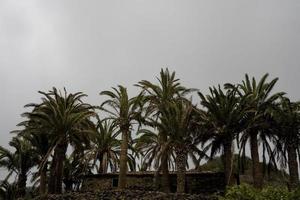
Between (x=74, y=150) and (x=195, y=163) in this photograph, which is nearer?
(x=195, y=163)

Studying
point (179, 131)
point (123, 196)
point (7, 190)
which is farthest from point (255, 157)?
point (7, 190)

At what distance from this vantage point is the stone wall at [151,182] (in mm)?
33438

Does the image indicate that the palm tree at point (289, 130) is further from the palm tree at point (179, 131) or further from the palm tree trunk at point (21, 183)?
the palm tree trunk at point (21, 183)

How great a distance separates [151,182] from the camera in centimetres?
3541

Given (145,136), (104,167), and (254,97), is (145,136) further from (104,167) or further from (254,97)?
(254,97)

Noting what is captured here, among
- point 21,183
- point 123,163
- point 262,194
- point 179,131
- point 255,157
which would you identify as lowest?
point 262,194

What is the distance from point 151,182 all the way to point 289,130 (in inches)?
472

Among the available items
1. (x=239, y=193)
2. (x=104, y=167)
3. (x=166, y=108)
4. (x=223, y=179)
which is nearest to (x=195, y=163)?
(x=223, y=179)

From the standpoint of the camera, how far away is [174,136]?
105 feet

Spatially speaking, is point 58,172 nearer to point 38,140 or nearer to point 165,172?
point 38,140

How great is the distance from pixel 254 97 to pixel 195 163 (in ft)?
24.1

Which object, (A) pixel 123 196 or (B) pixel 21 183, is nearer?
(A) pixel 123 196

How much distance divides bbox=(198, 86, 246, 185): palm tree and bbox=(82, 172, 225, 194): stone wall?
1463 millimetres

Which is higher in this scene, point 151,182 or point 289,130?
point 289,130
